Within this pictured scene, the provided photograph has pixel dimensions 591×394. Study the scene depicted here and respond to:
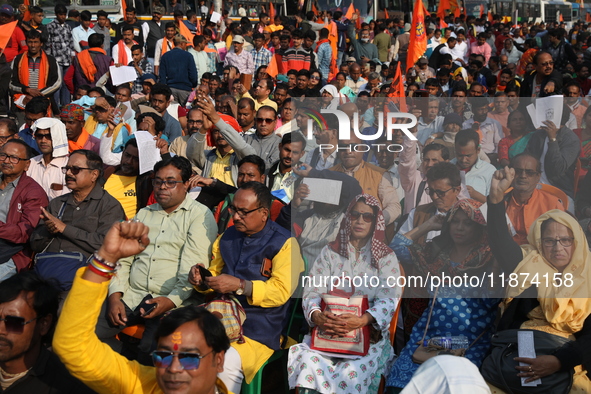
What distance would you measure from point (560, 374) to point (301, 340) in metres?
1.49

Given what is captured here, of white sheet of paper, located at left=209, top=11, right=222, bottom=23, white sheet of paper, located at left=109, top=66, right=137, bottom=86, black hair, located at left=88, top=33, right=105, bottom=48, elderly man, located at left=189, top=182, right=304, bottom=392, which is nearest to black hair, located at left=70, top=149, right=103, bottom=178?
elderly man, located at left=189, top=182, right=304, bottom=392

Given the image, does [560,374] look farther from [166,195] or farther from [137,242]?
[166,195]

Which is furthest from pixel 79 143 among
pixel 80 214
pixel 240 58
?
pixel 240 58

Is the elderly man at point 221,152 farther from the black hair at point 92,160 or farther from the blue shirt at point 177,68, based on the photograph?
the blue shirt at point 177,68

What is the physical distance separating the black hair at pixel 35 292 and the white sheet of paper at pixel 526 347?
231 cm

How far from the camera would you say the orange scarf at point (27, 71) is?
874 cm

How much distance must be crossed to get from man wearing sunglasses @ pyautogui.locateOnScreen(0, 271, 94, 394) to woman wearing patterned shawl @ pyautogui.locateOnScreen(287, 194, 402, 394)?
1207 millimetres

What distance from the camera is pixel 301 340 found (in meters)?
3.81

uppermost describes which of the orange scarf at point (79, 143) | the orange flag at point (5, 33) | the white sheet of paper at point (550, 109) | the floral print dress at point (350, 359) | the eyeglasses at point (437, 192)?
the orange flag at point (5, 33)

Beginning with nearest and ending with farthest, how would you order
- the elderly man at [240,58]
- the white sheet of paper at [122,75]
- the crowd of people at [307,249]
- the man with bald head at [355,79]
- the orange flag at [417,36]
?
the crowd of people at [307,249]
the white sheet of paper at [122,75]
the man with bald head at [355,79]
the elderly man at [240,58]
the orange flag at [417,36]

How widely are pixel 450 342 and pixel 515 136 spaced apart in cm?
143

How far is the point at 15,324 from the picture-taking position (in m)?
2.69

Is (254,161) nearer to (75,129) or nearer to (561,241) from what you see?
(561,241)

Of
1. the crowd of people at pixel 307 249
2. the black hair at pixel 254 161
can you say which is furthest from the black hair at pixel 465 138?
the black hair at pixel 254 161
